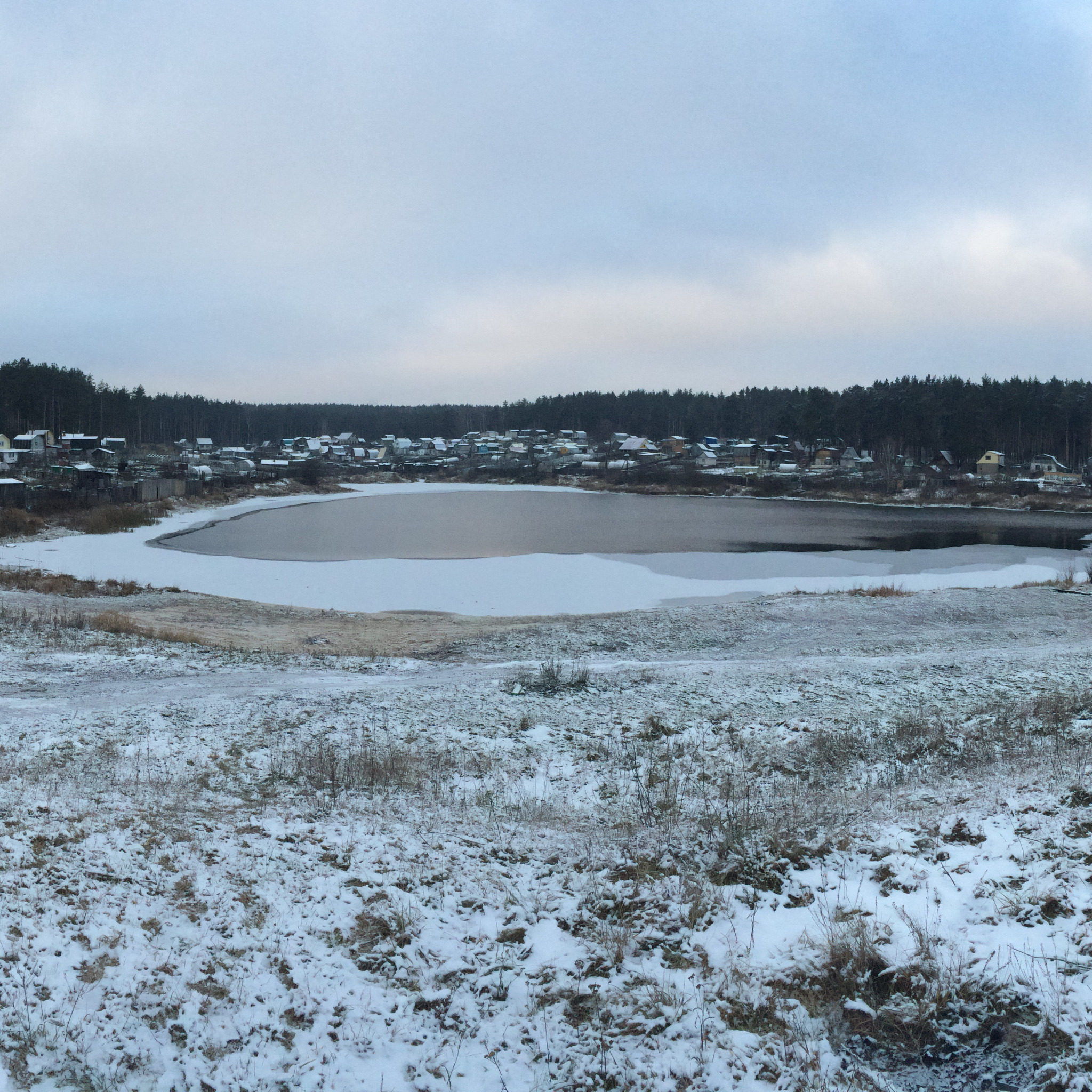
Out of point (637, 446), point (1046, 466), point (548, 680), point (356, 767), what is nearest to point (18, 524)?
point (548, 680)

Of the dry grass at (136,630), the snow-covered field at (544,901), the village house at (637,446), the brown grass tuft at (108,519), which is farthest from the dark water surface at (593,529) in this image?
the village house at (637,446)

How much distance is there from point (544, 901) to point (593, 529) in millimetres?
40620

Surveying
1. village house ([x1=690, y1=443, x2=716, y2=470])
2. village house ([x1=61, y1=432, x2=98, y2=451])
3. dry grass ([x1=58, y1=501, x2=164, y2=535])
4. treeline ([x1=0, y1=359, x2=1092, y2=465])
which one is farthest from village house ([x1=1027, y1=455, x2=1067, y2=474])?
village house ([x1=61, y1=432, x2=98, y2=451])

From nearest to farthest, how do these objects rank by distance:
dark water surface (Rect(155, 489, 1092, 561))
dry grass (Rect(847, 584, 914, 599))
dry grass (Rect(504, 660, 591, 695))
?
dry grass (Rect(504, 660, 591, 695)), dry grass (Rect(847, 584, 914, 599)), dark water surface (Rect(155, 489, 1092, 561))

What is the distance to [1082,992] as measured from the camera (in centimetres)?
356

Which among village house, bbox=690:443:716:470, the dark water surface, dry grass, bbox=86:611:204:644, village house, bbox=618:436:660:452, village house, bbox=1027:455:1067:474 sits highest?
village house, bbox=618:436:660:452

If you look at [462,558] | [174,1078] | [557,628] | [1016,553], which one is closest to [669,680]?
[557,628]

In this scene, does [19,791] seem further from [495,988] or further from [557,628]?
[557,628]

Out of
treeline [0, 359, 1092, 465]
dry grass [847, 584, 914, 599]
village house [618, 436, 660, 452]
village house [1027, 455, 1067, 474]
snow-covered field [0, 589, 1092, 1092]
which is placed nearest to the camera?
snow-covered field [0, 589, 1092, 1092]

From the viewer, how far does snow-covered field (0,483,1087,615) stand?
22.3 m

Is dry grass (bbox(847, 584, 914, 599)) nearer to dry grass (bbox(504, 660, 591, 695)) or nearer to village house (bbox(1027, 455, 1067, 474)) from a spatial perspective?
dry grass (bbox(504, 660, 591, 695))

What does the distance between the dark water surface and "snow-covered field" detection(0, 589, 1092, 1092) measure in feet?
79.5

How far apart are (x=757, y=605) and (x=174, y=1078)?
1726 cm

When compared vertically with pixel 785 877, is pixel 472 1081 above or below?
below
